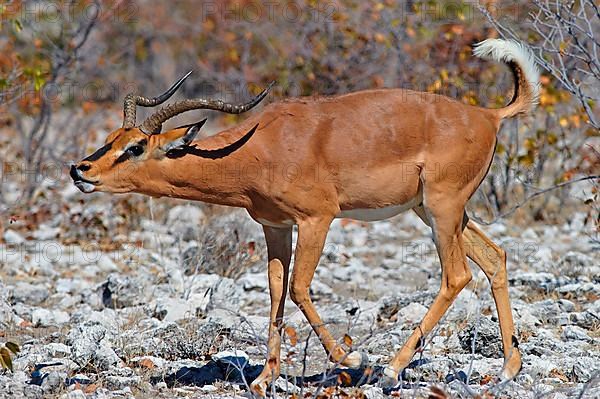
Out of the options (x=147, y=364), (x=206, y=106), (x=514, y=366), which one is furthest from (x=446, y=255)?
(x=147, y=364)

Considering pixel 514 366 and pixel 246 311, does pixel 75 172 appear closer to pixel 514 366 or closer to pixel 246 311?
pixel 246 311

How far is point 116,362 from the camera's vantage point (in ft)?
24.2

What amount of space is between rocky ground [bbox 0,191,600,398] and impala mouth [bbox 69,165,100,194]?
3.92 feet

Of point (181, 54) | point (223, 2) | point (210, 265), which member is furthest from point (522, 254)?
point (181, 54)

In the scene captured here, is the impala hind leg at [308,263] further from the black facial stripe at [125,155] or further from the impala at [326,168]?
→ the black facial stripe at [125,155]

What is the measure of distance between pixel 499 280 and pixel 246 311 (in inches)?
105

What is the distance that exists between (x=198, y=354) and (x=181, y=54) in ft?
64.7

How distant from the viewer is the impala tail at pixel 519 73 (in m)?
7.54

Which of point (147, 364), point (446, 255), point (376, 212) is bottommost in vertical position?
point (147, 364)

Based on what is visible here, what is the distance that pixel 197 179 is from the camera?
7102 mm

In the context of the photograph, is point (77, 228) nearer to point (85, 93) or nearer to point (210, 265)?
point (210, 265)

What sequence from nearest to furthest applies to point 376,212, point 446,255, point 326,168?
1. point 326,168
2. point 446,255
3. point 376,212

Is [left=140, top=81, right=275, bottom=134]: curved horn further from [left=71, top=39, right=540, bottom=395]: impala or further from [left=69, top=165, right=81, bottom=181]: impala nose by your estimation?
[left=69, top=165, right=81, bottom=181]: impala nose

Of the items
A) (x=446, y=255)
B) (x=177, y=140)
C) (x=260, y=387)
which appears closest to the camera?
(x=260, y=387)
